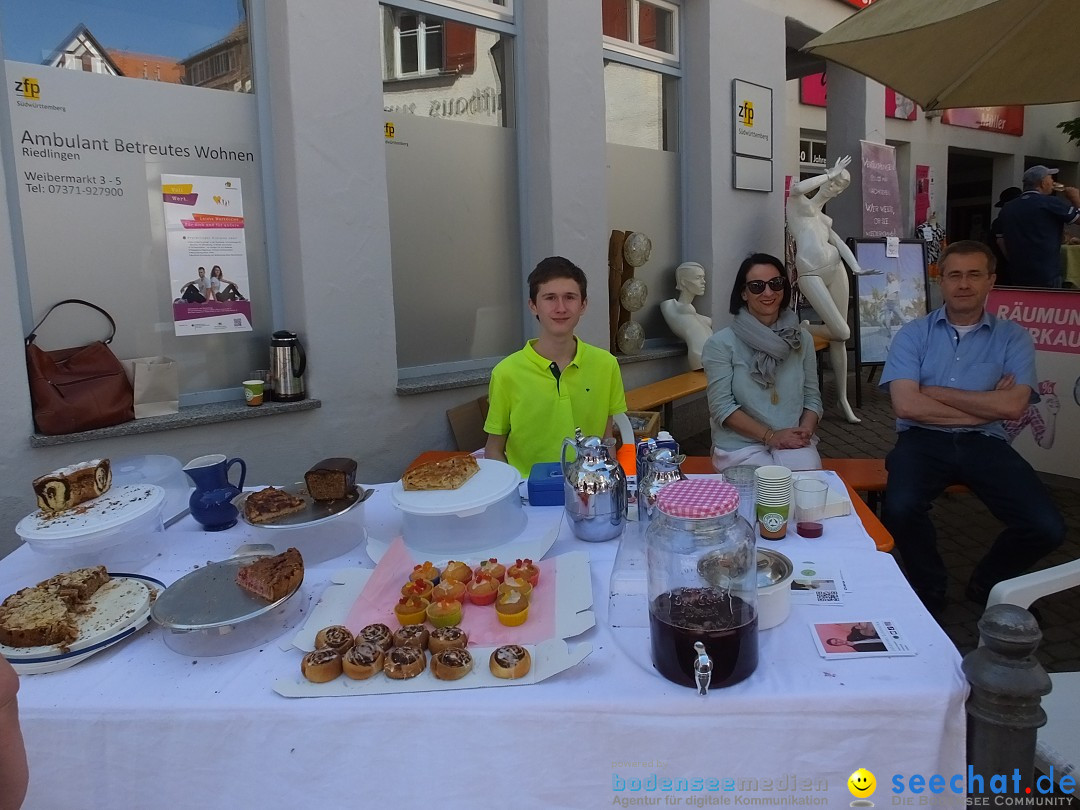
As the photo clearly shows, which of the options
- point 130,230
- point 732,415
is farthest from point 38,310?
point 732,415

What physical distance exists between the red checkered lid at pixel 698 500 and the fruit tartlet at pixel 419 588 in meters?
0.57

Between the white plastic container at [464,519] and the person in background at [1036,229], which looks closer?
the white plastic container at [464,519]

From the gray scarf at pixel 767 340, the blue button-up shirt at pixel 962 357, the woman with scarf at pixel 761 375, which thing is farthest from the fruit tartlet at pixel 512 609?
the blue button-up shirt at pixel 962 357

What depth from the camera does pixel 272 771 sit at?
1.39m

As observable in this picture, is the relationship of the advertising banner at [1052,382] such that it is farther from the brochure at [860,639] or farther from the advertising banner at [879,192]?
the advertising banner at [879,192]

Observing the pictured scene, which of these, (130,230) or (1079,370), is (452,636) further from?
(1079,370)

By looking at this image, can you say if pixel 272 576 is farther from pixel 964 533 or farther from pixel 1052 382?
pixel 1052 382

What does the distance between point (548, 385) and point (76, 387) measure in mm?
2137

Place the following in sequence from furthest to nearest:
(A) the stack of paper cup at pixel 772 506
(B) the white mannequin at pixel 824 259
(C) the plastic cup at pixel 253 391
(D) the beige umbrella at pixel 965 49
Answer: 1. (B) the white mannequin at pixel 824 259
2. (C) the plastic cup at pixel 253 391
3. (D) the beige umbrella at pixel 965 49
4. (A) the stack of paper cup at pixel 772 506

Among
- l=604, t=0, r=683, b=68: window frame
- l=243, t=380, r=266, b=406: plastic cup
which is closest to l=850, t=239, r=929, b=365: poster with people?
l=604, t=0, r=683, b=68: window frame

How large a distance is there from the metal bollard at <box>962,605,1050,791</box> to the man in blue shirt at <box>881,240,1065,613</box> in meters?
2.12

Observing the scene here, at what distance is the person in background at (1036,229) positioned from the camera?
724 centimetres

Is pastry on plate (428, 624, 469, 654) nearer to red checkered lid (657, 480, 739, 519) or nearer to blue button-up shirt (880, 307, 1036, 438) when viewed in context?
red checkered lid (657, 480, 739, 519)

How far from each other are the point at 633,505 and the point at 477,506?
1.78ft
